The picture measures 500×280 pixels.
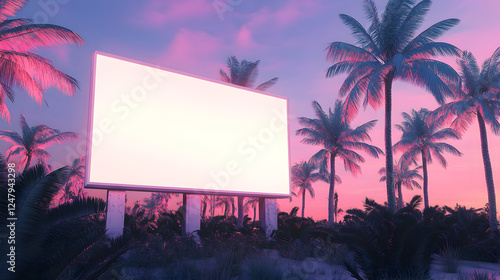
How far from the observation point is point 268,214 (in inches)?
661

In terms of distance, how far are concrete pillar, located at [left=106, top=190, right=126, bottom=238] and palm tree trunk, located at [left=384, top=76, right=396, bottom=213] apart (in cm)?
1166

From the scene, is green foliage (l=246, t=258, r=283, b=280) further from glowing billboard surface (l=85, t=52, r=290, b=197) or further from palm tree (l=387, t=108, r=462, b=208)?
palm tree (l=387, t=108, r=462, b=208)

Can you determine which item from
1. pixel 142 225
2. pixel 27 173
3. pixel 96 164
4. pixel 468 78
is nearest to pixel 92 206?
pixel 27 173

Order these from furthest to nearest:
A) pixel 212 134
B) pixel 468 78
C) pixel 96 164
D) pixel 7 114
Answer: pixel 468 78
pixel 7 114
pixel 212 134
pixel 96 164

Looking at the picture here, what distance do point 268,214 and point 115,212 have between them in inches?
274

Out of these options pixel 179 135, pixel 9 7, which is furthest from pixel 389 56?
pixel 9 7

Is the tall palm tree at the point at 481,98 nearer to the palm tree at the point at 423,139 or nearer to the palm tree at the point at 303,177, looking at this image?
the palm tree at the point at 423,139

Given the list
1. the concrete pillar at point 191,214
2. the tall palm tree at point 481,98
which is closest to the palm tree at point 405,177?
the tall palm tree at point 481,98

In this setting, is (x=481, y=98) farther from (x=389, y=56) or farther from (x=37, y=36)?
(x=37, y=36)

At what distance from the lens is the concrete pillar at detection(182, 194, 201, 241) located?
14156 millimetres

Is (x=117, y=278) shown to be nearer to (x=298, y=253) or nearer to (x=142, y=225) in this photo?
(x=298, y=253)

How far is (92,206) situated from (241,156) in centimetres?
996

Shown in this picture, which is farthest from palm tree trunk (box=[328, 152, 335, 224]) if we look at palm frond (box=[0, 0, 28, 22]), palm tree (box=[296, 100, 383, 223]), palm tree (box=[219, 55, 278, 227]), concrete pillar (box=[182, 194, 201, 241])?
palm frond (box=[0, 0, 28, 22])

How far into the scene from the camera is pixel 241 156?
598 inches
